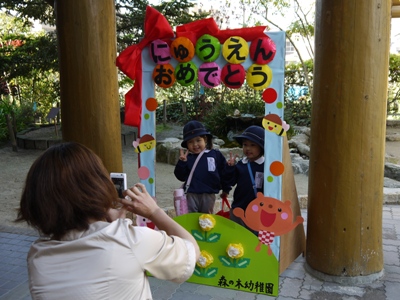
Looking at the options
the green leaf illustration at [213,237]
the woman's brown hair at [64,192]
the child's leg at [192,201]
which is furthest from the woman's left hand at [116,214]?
the child's leg at [192,201]

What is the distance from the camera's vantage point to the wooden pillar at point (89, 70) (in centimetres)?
335

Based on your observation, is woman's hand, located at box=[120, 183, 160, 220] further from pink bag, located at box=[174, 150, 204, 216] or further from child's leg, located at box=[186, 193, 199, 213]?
child's leg, located at box=[186, 193, 199, 213]

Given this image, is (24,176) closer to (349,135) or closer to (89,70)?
(89,70)

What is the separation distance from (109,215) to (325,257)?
243 centimetres

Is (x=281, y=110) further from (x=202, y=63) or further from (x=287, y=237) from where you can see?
(x=287, y=237)

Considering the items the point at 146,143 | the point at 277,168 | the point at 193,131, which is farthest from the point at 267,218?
the point at 146,143

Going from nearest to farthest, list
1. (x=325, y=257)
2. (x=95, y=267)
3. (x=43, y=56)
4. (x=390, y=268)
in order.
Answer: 1. (x=95, y=267)
2. (x=325, y=257)
3. (x=390, y=268)
4. (x=43, y=56)

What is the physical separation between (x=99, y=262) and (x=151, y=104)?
229 cm

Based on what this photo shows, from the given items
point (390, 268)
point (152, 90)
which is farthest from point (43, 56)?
point (390, 268)

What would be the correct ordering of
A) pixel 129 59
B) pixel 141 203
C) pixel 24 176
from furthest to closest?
1. pixel 24 176
2. pixel 129 59
3. pixel 141 203

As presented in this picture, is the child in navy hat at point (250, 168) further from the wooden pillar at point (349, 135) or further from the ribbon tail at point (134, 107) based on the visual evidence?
the ribbon tail at point (134, 107)

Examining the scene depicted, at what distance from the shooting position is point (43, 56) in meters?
9.88

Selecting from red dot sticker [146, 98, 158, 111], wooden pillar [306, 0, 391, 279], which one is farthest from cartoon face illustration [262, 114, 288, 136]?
red dot sticker [146, 98, 158, 111]

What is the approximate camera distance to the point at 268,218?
3.11m
